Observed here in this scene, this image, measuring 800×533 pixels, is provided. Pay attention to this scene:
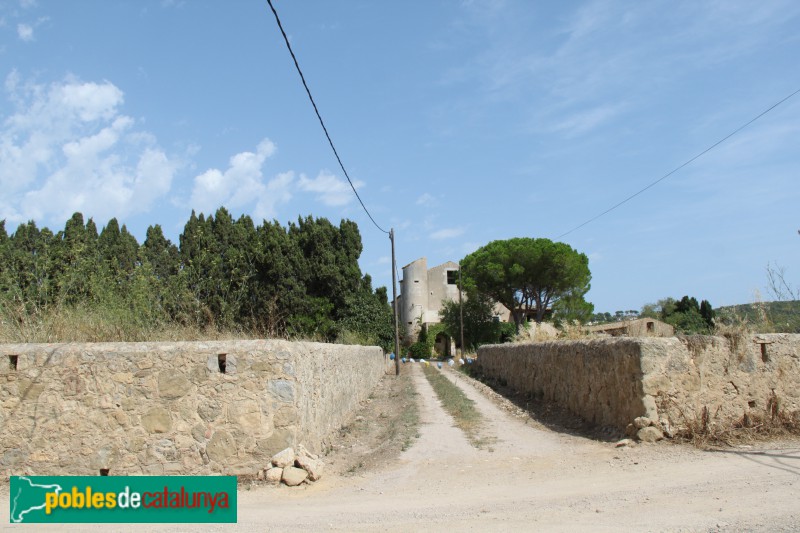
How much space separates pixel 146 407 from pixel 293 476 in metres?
1.86

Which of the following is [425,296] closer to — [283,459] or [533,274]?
[533,274]

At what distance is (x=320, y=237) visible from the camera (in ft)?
120

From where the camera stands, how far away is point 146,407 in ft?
21.3

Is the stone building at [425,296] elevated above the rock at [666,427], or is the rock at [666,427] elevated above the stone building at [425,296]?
the stone building at [425,296]

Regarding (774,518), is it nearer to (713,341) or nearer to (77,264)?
(713,341)

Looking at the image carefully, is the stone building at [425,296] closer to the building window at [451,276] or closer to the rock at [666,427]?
the building window at [451,276]

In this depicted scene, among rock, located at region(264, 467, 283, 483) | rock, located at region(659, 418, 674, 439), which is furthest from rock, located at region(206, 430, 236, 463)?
rock, located at region(659, 418, 674, 439)

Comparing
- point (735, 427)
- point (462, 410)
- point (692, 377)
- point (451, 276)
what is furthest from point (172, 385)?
point (451, 276)

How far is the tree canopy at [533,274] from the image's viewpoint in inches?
1615

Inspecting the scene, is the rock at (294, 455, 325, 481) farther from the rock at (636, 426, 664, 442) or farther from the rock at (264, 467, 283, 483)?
the rock at (636, 426, 664, 442)

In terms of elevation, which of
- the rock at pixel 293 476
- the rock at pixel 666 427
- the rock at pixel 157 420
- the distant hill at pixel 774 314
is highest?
the distant hill at pixel 774 314

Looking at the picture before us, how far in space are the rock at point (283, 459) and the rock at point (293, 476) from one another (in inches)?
2.3

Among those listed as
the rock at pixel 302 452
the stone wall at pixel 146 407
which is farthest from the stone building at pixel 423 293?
the stone wall at pixel 146 407

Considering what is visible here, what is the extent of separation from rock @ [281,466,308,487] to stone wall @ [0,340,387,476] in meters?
0.29
